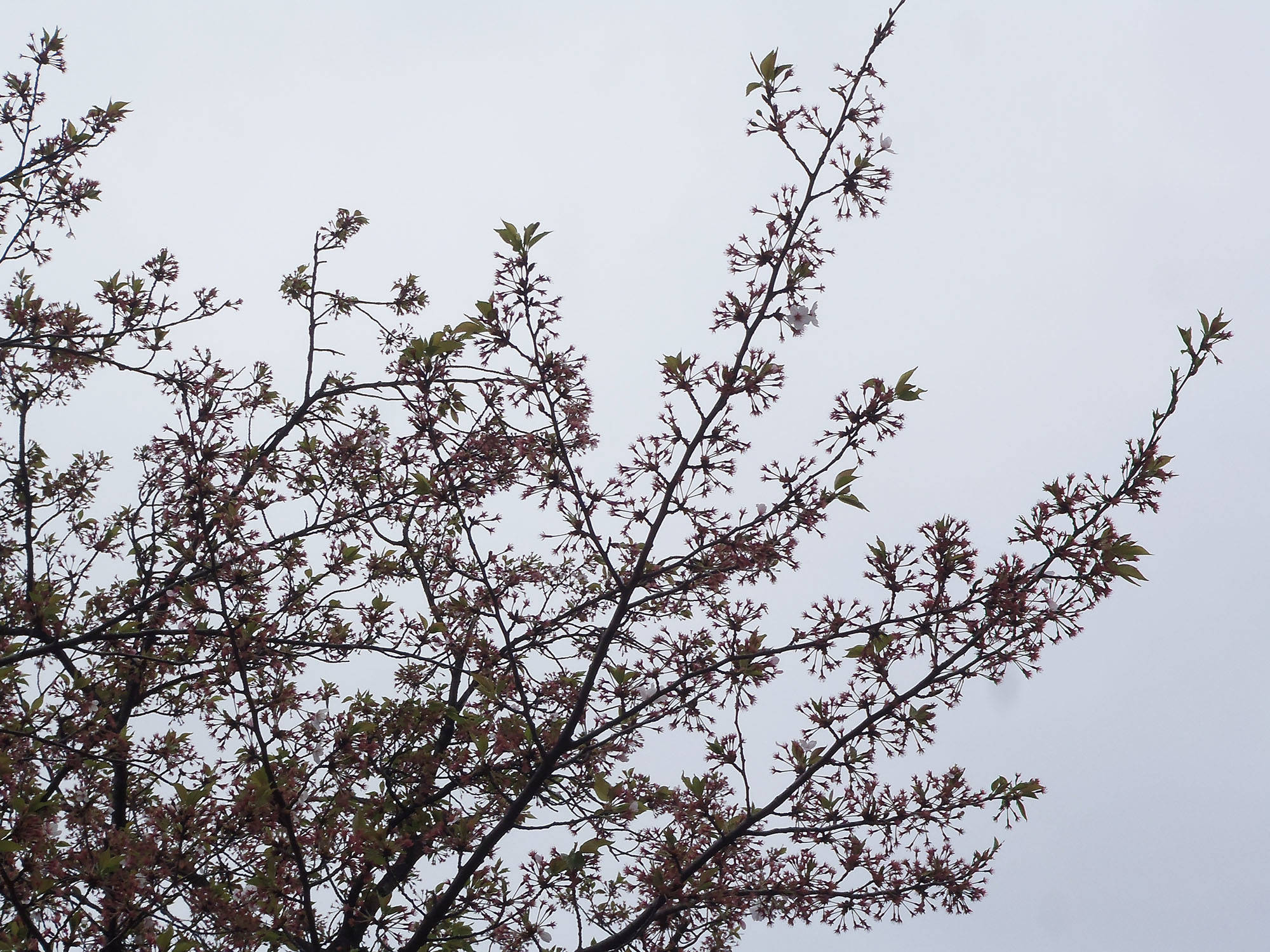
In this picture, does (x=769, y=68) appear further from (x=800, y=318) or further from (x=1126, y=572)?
(x=1126, y=572)

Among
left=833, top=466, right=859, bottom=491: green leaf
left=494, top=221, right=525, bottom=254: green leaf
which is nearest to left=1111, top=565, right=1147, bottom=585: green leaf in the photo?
left=833, top=466, right=859, bottom=491: green leaf

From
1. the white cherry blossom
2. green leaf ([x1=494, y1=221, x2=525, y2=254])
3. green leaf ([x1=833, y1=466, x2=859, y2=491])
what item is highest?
green leaf ([x1=494, y1=221, x2=525, y2=254])

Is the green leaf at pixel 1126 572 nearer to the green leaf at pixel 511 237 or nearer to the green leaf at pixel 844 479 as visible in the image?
the green leaf at pixel 844 479

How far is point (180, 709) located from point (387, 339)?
247 cm

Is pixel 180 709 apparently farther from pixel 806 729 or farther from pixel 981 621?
pixel 981 621

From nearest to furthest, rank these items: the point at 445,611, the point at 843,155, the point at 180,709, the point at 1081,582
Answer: the point at 1081,582
the point at 843,155
the point at 445,611
the point at 180,709

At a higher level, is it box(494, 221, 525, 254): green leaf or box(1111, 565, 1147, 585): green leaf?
box(494, 221, 525, 254): green leaf

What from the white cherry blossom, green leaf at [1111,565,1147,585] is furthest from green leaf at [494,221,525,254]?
green leaf at [1111,565,1147,585]

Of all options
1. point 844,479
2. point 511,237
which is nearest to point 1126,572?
point 844,479

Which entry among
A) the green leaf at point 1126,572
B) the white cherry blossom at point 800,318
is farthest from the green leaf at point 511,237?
the green leaf at point 1126,572

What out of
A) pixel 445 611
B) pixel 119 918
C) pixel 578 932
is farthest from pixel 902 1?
pixel 119 918

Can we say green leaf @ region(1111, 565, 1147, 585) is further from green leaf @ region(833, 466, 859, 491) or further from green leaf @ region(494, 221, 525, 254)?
green leaf @ region(494, 221, 525, 254)

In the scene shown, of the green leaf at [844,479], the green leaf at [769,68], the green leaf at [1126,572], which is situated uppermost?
the green leaf at [769,68]

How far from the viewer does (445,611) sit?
4.45 metres
